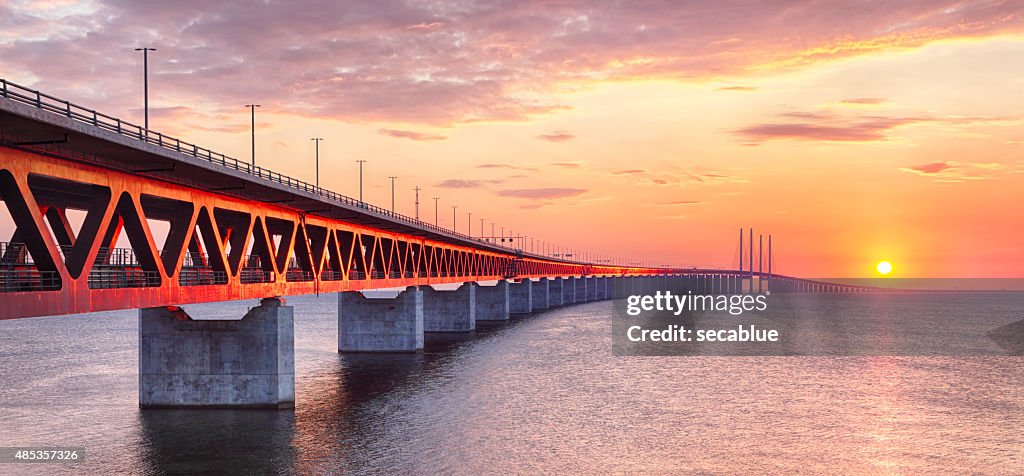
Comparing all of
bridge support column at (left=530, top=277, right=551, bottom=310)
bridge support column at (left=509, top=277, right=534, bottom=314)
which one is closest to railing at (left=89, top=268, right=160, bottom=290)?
bridge support column at (left=509, top=277, right=534, bottom=314)

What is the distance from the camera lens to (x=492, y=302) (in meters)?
142

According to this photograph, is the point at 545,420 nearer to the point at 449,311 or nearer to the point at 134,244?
the point at 134,244

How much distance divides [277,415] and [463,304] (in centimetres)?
6591

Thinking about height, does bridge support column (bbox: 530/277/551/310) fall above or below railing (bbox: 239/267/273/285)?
below

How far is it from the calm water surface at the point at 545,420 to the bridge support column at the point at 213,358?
131 cm

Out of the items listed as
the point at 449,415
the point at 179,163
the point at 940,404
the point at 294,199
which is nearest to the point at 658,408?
the point at 449,415

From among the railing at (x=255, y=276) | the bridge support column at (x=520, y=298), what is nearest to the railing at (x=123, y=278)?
the railing at (x=255, y=276)

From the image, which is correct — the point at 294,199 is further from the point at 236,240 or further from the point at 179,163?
the point at 179,163

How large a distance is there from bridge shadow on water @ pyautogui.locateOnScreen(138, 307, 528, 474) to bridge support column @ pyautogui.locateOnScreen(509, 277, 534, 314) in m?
103

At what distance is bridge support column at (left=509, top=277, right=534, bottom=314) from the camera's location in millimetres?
168337

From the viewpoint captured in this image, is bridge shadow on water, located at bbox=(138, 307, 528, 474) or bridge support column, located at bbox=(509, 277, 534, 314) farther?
bridge support column, located at bbox=(509, 277, 534, 314)

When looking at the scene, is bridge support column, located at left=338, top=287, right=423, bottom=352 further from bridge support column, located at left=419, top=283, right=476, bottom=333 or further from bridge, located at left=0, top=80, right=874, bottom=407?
bridge support column, located at left=419, top=283, right=476, bottom=333

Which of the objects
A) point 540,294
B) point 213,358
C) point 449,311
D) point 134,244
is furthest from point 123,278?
point 540,294

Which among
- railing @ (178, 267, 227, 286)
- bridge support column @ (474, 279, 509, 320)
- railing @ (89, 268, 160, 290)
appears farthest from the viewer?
bridge support column @ (474, 279, 509, 320)
